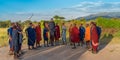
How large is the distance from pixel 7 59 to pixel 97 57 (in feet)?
16.1

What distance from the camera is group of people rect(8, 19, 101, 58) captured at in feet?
67.1

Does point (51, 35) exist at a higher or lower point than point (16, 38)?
lower

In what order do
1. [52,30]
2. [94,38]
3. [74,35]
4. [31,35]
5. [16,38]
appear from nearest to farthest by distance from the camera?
[16,38] → [94,38] → [31,35] → [74,35] → [52,30]

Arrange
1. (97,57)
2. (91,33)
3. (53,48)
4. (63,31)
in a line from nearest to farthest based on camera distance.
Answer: (97,57) → (91,33) → (53,48) → (63,31)

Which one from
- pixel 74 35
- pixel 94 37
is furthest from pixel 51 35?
pixel 94 37

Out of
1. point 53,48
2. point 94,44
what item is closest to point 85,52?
point 94,44

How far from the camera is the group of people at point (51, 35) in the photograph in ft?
67.1

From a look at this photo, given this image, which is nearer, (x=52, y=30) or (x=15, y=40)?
(x=15, y=40)

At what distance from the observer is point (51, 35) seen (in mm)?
24078

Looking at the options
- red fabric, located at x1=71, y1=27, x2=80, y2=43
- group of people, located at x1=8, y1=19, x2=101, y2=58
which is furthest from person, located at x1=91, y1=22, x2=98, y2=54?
red fabric, located at x1=71, y1=27, x2=80, y2=43

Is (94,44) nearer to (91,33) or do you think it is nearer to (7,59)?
(91,33)

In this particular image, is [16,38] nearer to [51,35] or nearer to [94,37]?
[51,35]

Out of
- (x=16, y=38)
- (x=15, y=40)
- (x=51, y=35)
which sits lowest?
(x=51, y=35)

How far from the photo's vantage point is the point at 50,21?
23812 millimetres
